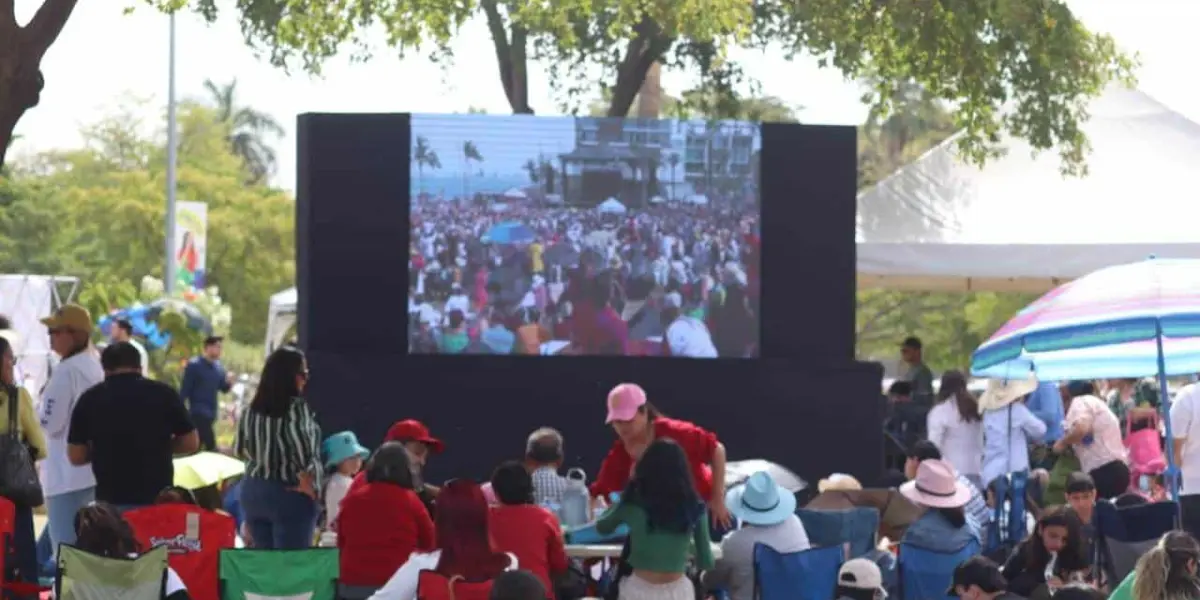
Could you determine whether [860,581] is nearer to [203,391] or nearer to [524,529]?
[524,529]

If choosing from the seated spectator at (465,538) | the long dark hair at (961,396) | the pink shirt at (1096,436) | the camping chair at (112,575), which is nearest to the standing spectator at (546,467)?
the seated spectator at (465,538)

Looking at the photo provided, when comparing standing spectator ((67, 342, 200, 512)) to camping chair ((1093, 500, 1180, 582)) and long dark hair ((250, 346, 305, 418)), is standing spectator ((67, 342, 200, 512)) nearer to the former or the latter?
long dark hair ((250, 346, 305, 418))

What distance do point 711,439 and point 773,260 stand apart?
20.2ft

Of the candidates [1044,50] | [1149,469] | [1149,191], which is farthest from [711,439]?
[1149,191]

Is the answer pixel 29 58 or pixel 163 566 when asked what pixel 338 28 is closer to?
pixel 29 58

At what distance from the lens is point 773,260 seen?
1459 centimetres

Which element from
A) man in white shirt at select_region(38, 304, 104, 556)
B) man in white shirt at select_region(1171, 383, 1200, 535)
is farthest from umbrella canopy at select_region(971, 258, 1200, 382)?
man in white shirt at select_region(38, 304, 104, 556)

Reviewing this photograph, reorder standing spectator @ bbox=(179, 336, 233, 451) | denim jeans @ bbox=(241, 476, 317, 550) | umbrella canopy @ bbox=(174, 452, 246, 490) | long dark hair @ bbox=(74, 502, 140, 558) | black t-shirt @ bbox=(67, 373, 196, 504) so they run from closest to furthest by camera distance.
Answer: long dark hair @ bbox=(74, 502, 140, 558) → black t-shirt @ bbox=(67, 373, 196, 504) → denim jeans @ bbox=(241, 476, 317, 550) → umbrella canopy @ bbox=(174, 452, 246, 490) → standing spectator @ bbox=(179, 336, 233, 451)

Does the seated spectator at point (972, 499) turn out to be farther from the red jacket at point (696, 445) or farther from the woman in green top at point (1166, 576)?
the woman in green top at point (1166, 576)

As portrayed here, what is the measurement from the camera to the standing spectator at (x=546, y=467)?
374 inches

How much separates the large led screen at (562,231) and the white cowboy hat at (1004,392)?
213cm

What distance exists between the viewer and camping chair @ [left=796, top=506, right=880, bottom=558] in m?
9.48

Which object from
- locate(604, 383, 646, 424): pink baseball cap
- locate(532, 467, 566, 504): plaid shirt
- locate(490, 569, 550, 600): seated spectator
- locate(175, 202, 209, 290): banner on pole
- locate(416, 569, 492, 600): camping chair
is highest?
locate(175, 202, 209, 290): banner on pole

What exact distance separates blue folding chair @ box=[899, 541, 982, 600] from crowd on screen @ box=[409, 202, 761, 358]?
5.77 metres
